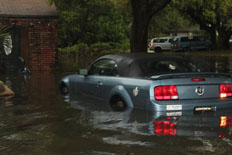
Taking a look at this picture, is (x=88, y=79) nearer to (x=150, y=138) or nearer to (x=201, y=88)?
(x=201, y=88)

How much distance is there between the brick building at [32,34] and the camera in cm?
2291

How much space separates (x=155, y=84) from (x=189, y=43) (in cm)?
4479

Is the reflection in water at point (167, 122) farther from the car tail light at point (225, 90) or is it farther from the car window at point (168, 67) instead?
the car window at point (168, 67)

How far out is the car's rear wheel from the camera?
9951 millimetres

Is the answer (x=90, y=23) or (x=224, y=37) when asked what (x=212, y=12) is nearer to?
(x=224, y=37)

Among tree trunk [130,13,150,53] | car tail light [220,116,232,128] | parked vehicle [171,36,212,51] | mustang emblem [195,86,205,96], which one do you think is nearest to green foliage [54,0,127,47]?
parked vehicle [171,36,212,51]

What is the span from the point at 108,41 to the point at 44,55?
25.0m

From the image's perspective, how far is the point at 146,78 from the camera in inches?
359

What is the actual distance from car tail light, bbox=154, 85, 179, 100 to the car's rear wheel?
1252mm

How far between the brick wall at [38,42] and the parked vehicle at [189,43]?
3023cm

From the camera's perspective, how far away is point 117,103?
10180mm

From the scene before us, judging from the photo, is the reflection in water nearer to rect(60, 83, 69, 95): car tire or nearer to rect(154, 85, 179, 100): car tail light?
rect(154, 85, 179, 100): car tail light

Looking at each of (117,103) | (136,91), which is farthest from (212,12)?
(136,91)

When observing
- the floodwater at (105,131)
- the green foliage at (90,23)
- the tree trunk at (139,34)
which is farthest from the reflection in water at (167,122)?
the green foliage at (90,23)
